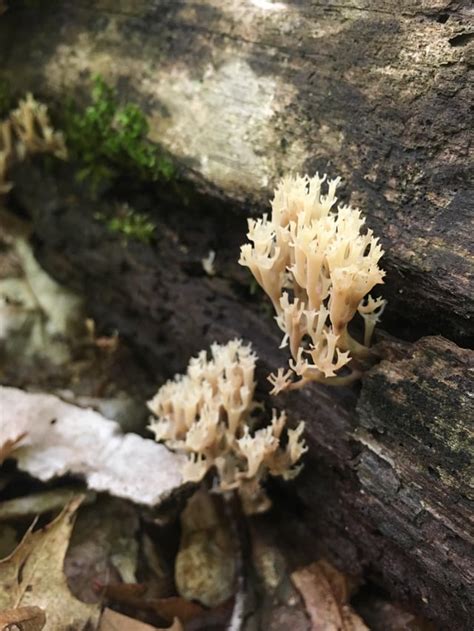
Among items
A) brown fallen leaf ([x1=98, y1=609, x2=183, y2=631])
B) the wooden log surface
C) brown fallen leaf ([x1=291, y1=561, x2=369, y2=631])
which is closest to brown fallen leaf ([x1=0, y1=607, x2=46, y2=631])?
brown fallen leaf ([x1=98, y1=609, x2=183, y2=631])

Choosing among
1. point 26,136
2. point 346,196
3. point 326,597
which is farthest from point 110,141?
point 326,597

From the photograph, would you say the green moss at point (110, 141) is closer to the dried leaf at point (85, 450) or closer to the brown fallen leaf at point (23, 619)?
the dried leaf at point (85, 450)

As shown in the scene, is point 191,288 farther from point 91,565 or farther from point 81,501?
point 91,565

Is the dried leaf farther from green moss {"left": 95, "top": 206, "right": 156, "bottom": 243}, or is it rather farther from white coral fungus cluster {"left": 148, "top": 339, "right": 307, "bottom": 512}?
green moss {"left": 95, "top": 206, "right": 156, "bottom": 243}

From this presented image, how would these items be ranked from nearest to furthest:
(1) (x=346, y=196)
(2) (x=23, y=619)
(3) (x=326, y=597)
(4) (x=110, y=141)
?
(2) (x=23, y=619) < (1) (x=346, y=196) < (3) (x=326, y=597) < (4) (x=110, y=141)

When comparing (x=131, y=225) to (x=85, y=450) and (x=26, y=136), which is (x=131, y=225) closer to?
(x=26, y=136)

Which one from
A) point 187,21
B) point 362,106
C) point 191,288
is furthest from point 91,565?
point 187,21
